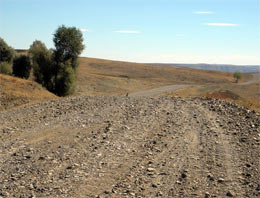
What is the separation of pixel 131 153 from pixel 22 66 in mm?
50204

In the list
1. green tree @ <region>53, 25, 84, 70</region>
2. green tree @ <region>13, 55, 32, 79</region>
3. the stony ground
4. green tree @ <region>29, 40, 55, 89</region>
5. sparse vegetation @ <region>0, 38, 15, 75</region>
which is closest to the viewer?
the stony ground

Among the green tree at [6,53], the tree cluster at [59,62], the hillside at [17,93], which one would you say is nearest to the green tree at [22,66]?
the green tree at [6,53]

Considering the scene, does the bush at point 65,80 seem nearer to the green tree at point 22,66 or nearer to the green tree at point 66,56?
the green tree at point 66,56

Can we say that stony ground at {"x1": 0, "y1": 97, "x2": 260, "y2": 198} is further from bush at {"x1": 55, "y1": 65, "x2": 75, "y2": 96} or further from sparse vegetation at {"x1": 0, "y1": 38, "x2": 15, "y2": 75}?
sparse vegetation at {"x1": 0, "y1": 38, "x2": 15, "y2": 75}

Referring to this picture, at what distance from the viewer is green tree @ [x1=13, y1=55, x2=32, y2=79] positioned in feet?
178

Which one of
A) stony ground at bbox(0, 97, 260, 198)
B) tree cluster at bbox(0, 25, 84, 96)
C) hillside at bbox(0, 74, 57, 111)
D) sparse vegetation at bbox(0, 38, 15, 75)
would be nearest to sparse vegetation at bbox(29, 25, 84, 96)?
tree cluster at bbox(0, 25, 84, 96)

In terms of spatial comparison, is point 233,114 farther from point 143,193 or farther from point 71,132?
point 143,193

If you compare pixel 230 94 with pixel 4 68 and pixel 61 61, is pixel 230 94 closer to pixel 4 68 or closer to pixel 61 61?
pixel 61 61

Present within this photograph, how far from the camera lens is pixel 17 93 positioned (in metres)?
23.4

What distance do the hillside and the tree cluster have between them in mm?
18679

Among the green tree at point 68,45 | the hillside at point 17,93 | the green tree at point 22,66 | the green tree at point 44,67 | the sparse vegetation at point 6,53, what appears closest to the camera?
the hillside at point 17,93

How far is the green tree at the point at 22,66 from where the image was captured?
178ft

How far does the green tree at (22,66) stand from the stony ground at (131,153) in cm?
4212

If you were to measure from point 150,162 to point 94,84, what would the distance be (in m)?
64.4
